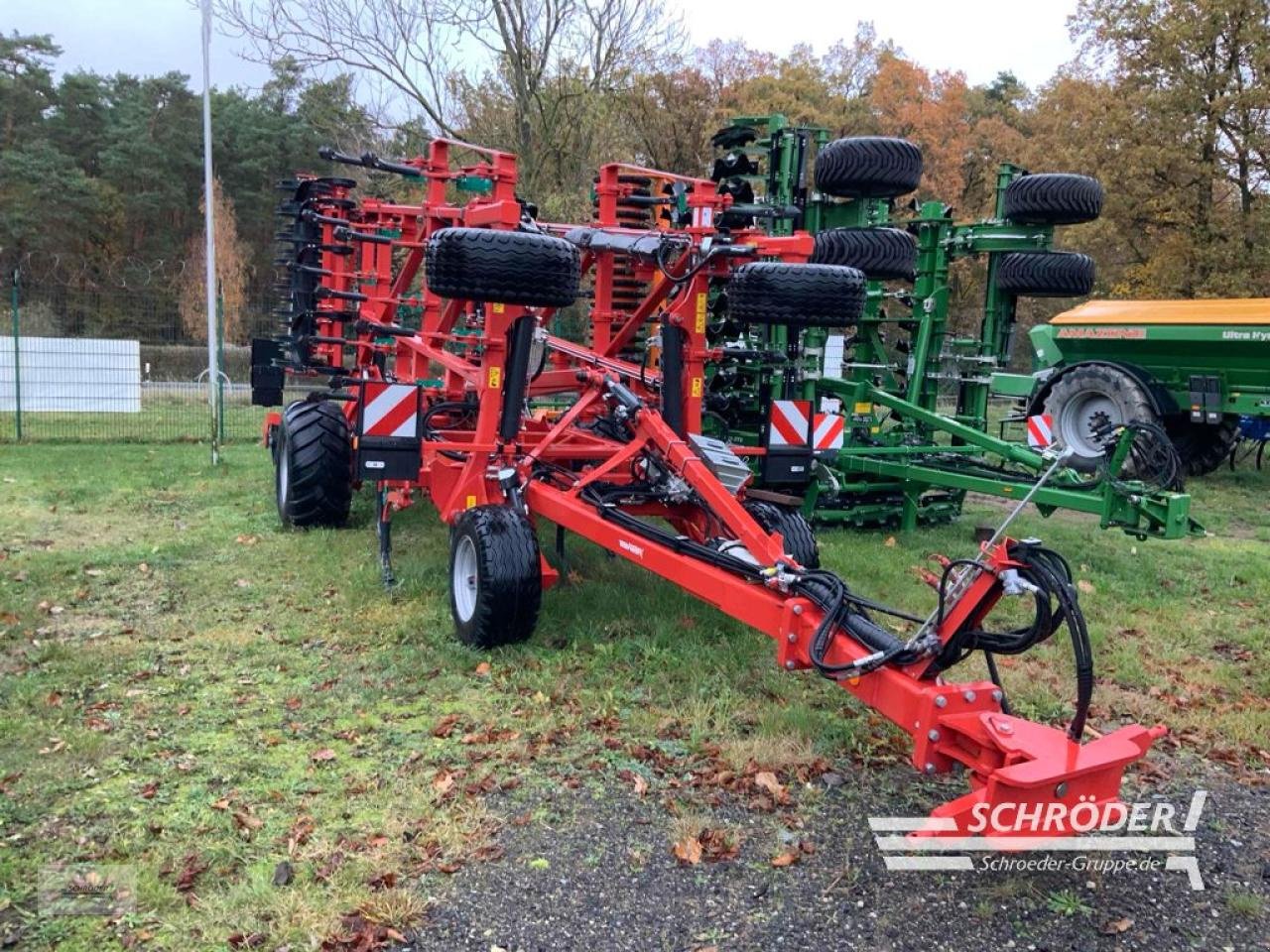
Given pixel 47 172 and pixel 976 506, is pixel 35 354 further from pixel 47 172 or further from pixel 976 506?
pixel 47 172

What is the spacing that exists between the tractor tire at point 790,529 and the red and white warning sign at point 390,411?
1.81 m

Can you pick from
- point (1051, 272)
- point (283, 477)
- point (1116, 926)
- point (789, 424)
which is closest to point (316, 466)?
point (283, 477)

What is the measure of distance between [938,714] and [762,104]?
93.0 ft

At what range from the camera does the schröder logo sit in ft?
9.17

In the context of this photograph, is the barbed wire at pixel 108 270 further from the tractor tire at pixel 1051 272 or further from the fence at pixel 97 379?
the tractor tire at pixel 1051 272

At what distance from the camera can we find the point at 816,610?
3574 mm

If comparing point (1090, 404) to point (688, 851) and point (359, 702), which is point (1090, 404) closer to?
point (359, 702)

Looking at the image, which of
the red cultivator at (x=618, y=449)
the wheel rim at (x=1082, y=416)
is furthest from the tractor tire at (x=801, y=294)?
the wheel rim at (x=1082, y=416)

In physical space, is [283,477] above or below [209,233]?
below

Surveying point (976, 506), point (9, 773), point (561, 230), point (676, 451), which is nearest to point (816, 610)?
point (676, 451)

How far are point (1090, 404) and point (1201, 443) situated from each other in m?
Result: 1.69

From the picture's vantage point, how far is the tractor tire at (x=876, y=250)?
806 centimetres

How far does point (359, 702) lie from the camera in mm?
4441

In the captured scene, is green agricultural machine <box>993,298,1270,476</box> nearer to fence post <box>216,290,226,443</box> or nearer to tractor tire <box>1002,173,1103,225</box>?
tractor tire <box>1002,173,1103,225</box>
